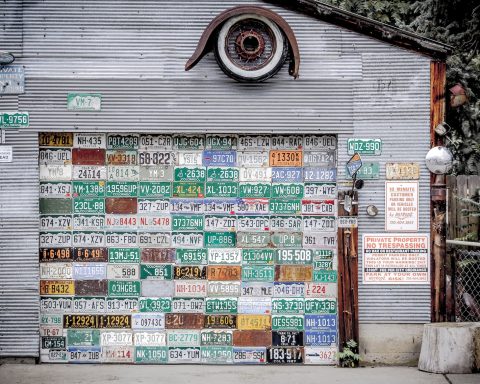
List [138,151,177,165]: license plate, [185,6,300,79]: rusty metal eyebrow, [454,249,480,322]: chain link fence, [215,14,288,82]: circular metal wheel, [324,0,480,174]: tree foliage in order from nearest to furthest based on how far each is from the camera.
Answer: [185,6,300,79]: rusty metal eyebrow, [215,14,288,82]: circular metal wheel, [454,249,480,322]: chain link fence, [138,151,177,165]: license plate, [324,0,480,174]: tree foliage

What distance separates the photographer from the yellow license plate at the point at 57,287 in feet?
30.6

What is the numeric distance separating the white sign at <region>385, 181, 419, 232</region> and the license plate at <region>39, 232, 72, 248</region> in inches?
163

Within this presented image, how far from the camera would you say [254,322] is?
931 centimetres

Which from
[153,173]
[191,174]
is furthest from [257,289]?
[153,173]

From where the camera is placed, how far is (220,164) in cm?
937

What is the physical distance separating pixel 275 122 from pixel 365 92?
4.04 feet

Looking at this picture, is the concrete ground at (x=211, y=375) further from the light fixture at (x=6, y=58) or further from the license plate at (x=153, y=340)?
the light fixture at (x=6, y=58)

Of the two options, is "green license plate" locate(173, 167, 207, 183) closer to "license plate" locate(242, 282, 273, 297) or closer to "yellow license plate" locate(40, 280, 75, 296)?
"license plate" locate(242, 282, 273, 297)

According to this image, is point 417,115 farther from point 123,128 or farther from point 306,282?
point 123,128

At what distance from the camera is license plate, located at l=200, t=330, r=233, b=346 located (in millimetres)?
9312

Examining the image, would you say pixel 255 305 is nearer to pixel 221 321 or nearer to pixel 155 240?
pixel 221 321

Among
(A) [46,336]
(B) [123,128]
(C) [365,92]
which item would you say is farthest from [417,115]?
(A) [46,336]

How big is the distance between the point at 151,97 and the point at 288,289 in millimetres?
3061

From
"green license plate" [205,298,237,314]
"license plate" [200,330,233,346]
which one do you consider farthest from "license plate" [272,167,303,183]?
"license plate" [200,330,233,346]
